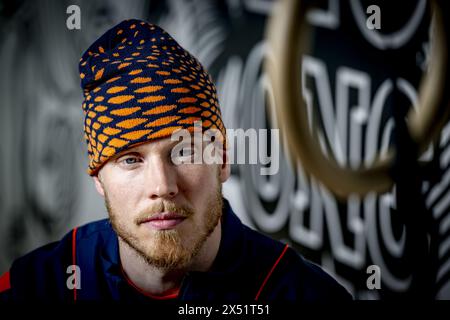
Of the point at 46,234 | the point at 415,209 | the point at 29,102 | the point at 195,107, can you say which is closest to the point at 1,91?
the point at 29,102

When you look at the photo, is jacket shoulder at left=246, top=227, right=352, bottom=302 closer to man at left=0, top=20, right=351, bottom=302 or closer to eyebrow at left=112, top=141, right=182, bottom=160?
man at left=0, top=20, right=351, bottom=302

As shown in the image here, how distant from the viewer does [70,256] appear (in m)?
1.13

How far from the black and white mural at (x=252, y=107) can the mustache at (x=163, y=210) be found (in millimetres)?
495

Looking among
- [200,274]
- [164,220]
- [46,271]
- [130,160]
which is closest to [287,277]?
[200,274]

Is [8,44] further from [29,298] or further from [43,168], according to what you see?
[29,298]

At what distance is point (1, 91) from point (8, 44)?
0.16m

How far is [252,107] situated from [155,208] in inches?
24.1

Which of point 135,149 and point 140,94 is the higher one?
point 140,94

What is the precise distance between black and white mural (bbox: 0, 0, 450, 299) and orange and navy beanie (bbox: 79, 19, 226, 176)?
0.41m

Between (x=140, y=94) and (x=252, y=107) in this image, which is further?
(x=252, y=107)

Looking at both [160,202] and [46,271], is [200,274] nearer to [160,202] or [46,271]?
[160,202]

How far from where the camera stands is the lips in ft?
2.97

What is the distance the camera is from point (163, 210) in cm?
90

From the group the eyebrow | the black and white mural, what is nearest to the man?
the eyebrow
